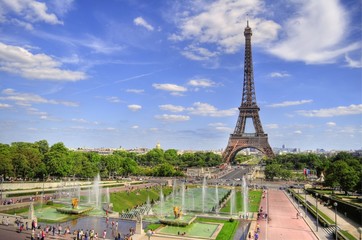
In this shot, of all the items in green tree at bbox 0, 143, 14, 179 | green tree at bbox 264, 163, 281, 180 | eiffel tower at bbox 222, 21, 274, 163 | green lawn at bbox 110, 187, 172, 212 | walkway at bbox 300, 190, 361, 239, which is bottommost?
walkway at bbox 300, 190, 361, 239

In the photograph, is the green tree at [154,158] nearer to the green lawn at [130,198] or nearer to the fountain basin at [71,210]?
the green lawn at [130,198]

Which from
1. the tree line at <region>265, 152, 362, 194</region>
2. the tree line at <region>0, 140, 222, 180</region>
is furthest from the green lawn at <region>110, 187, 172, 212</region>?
the tree line at <region>265, 152, 362, 194</region>

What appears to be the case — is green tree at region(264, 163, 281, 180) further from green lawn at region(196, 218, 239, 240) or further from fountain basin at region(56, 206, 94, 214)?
fountain basin at region(56, 206, 94, 214)

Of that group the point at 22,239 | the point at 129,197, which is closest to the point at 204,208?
the point at 129,197

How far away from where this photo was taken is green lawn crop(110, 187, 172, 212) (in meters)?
Result: 52.2

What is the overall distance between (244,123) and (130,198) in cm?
7586

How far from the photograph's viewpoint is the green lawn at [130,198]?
5219 centimetres

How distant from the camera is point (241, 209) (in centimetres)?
5028

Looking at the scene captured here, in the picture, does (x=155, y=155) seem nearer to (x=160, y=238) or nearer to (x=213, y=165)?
(x=213, y=165)

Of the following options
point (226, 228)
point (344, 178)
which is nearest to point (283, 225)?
point (226, 228)

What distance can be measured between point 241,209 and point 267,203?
656 centimetres

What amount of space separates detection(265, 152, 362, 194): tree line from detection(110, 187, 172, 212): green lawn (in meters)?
32.5

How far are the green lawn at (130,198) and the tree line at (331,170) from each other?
32482 millimetres

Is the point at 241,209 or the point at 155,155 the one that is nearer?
the point at 241,209
